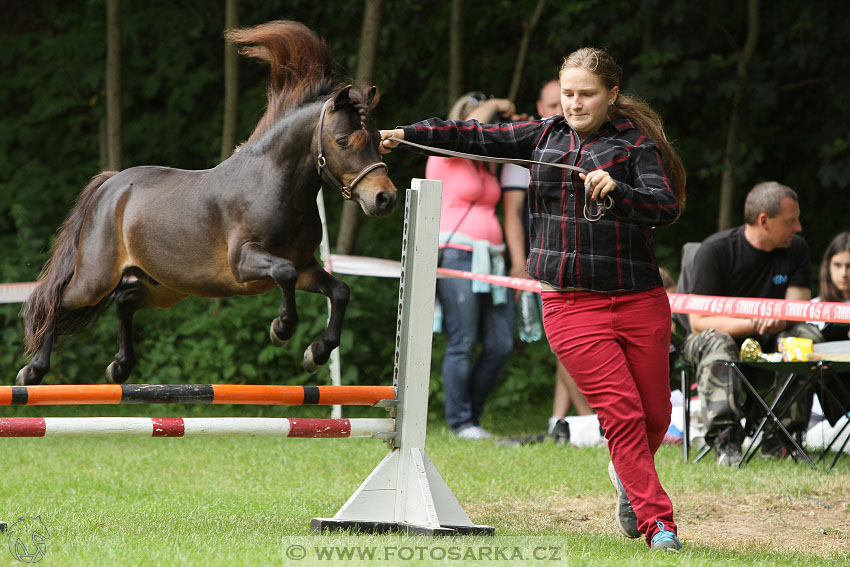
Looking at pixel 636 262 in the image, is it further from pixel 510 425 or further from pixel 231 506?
pixel 510 425

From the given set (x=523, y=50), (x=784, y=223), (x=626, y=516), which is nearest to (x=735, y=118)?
(x=523, y=50)

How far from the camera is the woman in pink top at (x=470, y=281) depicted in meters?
7.02

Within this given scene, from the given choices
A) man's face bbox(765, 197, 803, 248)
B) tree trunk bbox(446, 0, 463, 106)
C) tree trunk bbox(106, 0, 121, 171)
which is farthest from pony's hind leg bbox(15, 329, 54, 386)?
tree trunk bbox(446, 0, 463, 106)

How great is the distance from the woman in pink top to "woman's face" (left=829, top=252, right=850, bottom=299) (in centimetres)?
206

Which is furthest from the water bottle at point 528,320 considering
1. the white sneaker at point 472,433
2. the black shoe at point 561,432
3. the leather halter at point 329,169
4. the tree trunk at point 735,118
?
the leather halter at point 329,169

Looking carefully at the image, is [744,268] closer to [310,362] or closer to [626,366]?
[626,366]

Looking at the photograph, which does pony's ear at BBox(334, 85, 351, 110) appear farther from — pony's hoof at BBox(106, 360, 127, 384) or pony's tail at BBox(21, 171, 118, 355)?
pony's hoof at BBox(106, 360, 127, 384)

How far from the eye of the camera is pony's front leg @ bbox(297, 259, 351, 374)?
3.84 meters

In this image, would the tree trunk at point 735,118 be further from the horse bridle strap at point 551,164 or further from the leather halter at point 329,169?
the leather halter at point 329,169

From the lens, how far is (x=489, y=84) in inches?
433

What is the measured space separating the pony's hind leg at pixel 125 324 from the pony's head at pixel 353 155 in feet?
3.30

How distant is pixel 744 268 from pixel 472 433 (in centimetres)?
213

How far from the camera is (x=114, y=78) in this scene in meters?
8.77

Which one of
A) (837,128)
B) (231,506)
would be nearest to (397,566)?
(231,506)
